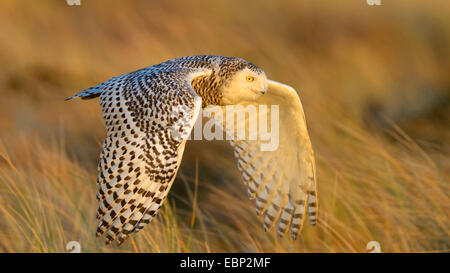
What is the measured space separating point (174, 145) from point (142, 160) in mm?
205

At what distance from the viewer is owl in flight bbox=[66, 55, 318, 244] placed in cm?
312

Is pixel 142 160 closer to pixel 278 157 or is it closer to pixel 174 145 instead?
pixel 174 145

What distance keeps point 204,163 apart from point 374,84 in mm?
2409

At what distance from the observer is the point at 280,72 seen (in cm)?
605

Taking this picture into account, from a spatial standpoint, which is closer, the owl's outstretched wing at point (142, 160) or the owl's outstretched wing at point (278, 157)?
the owl's outstretched wing at point (142, 160)

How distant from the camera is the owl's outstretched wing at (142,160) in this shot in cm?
311

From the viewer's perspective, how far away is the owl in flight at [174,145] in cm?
312

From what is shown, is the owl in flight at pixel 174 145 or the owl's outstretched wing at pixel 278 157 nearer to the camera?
the owl in flight at pixel 174 145

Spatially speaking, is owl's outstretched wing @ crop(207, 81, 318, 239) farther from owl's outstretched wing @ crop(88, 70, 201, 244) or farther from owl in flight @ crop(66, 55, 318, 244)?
owl's outstretched wing @ crop(88, 70, 201, 244)

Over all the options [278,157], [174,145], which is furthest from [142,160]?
[278,157]

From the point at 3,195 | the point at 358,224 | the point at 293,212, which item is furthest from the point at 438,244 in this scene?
the point at 3,195

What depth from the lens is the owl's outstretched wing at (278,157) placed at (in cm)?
415

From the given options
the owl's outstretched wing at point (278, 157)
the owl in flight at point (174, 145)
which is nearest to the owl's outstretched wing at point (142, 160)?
the owl in flight at point (174, 145)

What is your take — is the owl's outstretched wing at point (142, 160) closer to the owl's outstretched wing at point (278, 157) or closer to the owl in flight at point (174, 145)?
the owl in flight at point (174, 145)
